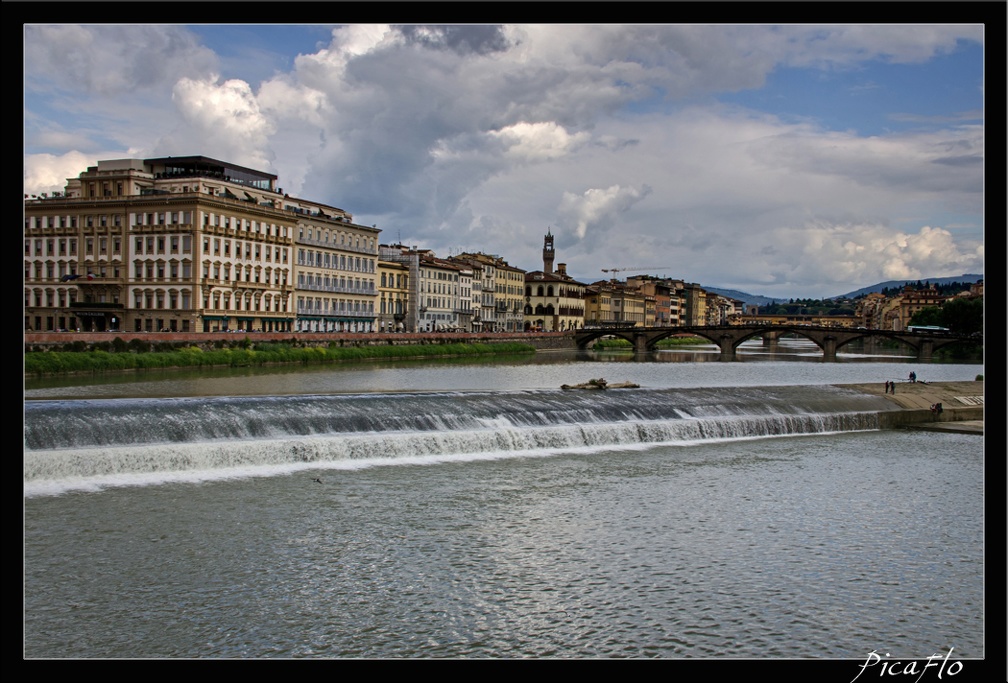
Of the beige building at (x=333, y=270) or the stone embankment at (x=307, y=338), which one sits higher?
the beige building at (x=333, y=270)

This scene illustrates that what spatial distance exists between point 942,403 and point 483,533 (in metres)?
25.3

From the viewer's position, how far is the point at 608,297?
17000 cm

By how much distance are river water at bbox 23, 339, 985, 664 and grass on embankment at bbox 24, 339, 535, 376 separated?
13.1m

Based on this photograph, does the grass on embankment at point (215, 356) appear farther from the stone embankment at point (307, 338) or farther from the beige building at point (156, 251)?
the beige building at point (156, 251)

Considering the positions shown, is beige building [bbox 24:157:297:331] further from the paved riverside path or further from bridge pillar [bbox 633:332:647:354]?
bridge pillar [bbox 633:332:647:354]

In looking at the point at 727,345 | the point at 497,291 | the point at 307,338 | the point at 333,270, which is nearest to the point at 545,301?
the point at 497,291

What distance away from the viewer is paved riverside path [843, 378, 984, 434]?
3153 cm

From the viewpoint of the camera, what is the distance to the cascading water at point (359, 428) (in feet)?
65.0

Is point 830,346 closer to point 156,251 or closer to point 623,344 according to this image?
point 623,344

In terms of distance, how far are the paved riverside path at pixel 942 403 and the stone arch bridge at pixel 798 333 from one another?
42302mm

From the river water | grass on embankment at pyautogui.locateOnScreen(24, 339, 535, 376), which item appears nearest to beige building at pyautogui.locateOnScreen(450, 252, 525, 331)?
grass on embankment at pyautogui.locateOnScreen(24, 339, 535, 376)

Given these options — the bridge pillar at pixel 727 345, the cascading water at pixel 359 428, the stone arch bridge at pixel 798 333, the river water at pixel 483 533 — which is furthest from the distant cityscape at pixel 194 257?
the river water at pixel 483 533

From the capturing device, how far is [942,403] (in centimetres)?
3447

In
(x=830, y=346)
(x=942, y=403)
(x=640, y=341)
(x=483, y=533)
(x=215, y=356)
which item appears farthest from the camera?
(x=640, y=341)
